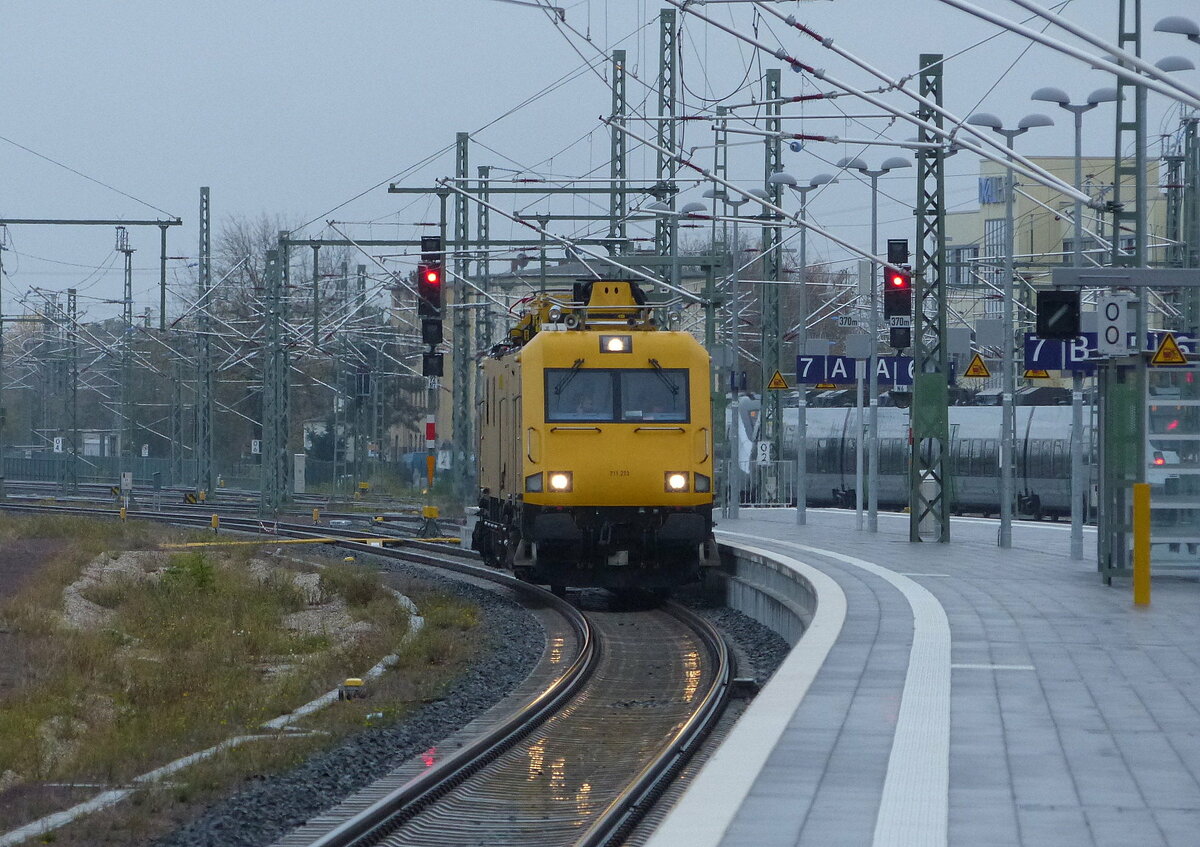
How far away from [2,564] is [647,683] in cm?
1921

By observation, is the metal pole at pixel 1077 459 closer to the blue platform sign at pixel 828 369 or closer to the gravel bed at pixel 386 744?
the gravel bed at pixel 386 744

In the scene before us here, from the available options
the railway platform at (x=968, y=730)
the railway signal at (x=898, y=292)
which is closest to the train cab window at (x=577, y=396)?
the railway platform at (x=968, y=730)

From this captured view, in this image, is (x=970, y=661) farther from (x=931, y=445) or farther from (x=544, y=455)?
(x=931, y=445)

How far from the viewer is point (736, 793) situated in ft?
23.0

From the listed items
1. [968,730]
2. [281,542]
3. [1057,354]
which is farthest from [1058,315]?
[281,542]

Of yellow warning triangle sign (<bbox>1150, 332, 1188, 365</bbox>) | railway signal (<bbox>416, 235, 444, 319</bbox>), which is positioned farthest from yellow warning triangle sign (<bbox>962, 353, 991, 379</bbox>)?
railway signal (<bbox>416, 235, 444, 319</bbox>)

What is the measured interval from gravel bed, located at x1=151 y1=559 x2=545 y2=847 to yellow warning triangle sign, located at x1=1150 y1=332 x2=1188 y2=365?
23.3 feet

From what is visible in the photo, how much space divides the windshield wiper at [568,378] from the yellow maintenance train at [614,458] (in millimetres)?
12

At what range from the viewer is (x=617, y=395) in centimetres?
2080

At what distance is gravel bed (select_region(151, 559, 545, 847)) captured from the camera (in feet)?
29.5

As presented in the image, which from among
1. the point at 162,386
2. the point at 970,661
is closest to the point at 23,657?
the point at 970,661

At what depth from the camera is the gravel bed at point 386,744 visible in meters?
9.05

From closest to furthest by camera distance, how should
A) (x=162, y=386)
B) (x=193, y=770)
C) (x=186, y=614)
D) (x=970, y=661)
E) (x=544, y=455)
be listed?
(x=193, y=770) < (x=970, y=661) < (x=544, y=455) < (x=186, y=614) < (x=162, y=386)

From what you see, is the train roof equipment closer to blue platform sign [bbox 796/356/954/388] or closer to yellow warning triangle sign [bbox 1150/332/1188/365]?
yellow warning triangle sign [bbox 1150/332/1188/365]
